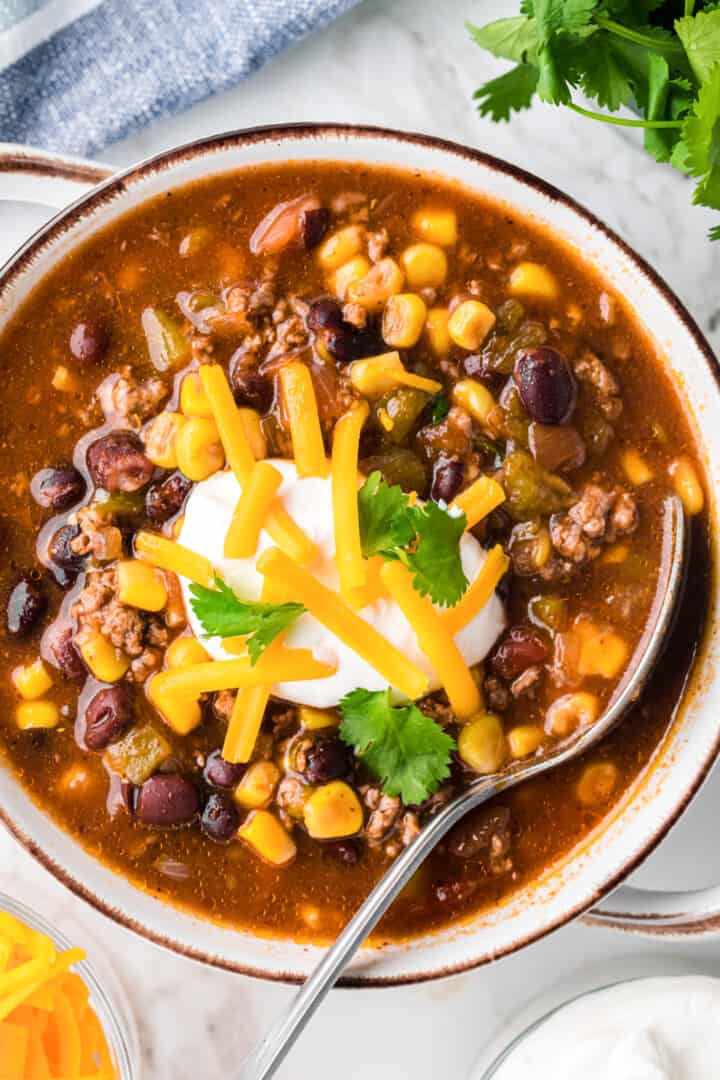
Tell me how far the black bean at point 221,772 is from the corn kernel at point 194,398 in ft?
2.83

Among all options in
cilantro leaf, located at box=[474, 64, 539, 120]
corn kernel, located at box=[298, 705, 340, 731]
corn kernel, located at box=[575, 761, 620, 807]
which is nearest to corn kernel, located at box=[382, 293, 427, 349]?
cilantro leaf, located at box=[474, 64, 539, 120]

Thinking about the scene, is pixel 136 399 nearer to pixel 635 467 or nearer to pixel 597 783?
pixel 635 467

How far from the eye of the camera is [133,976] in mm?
3543

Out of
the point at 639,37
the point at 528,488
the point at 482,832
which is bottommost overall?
the point at 482,832

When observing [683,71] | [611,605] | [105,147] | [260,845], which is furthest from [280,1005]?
[683,71]

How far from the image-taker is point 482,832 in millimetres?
3135

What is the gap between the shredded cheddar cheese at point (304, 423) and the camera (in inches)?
116

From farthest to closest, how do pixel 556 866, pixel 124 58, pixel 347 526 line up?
1. pixel 124 58
2. pixel 556 866
3. pixel 347 526

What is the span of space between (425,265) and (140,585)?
107 centimetres

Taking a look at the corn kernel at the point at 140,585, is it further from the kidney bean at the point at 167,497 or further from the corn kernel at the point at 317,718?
the corn kernel at the point at 317,718

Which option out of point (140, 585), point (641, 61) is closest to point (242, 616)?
point (140, 585)

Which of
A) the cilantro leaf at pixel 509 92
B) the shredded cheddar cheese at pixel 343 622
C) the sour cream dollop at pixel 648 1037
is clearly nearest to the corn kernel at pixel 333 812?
the shredded cheddar cheese at pixel 343 622

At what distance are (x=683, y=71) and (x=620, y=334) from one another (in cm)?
65

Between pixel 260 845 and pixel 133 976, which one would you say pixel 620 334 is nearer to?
pixel 260 845
